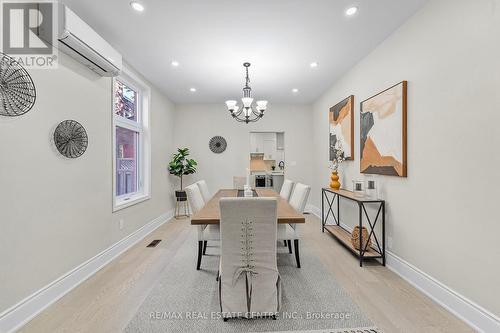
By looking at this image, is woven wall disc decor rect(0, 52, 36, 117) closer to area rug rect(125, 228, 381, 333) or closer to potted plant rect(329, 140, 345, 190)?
area rug rect(125, 228, 381, 333)

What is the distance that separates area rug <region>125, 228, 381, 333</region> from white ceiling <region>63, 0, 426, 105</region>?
8.83 ft

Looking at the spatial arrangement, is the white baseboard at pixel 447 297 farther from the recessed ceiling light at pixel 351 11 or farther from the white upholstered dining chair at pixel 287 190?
the recessed ceiling light at pixel 351 11

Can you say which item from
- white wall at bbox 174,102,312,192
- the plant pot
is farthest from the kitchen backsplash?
the plant pot

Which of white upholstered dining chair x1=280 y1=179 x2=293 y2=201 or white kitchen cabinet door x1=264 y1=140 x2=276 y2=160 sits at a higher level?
white kitchen cabinet door x1=264 y1=140 x2=276 y2=160

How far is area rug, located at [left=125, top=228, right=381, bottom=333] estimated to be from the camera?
1.66 meters

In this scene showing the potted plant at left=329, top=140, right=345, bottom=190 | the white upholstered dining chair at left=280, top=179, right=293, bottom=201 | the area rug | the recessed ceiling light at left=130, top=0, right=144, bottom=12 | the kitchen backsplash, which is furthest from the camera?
the kitchen backsplash

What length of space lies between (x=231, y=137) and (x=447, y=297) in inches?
183

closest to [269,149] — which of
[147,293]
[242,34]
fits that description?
[242,34]

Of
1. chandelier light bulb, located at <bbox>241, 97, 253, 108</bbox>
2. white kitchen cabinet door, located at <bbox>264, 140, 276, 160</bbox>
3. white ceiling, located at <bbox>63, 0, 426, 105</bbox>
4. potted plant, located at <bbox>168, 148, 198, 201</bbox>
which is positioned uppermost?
white ceiling, located at <bbox>63, 0, 426, 105</bbox>

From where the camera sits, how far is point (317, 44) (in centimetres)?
273

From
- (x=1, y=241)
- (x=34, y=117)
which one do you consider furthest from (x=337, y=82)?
(x=1, y=241)

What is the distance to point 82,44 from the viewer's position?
203cm

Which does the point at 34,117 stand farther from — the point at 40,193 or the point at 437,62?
the point at 437,62

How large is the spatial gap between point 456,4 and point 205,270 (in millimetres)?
3419
